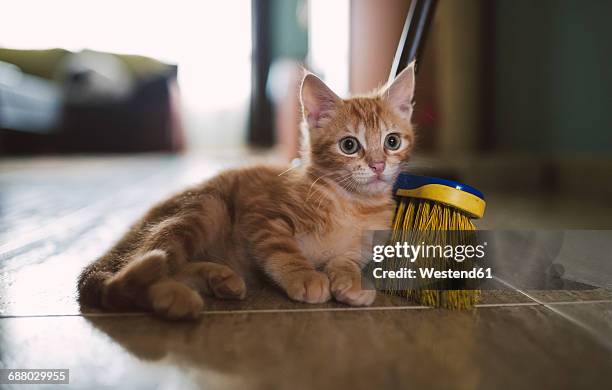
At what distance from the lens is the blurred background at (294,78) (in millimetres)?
2518

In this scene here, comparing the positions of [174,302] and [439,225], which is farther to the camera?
[439,225]

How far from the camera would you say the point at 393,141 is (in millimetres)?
1008

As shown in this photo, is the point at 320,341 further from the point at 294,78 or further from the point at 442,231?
the point at 294,78

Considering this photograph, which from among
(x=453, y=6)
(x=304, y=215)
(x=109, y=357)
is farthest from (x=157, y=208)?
(x=453, y=6)

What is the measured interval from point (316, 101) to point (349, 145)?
0.15 metres

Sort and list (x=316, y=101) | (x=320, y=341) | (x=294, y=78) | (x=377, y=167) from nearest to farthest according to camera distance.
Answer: (x=320, y=341) < (x=377, y=167) < (x=316, y=101) < (x=294, y=78)

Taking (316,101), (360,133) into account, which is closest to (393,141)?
(360,133)

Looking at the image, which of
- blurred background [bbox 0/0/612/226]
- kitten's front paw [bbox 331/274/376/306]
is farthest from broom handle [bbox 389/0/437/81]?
kitten's front paw [bbox 331/274/376/306]

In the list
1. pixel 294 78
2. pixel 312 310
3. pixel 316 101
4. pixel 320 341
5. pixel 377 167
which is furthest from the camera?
pixel 294 78

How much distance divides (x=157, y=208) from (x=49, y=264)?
29 centimetres

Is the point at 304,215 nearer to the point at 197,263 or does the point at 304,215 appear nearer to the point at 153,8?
the point at 197,263

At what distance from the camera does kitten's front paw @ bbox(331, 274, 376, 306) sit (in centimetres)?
82

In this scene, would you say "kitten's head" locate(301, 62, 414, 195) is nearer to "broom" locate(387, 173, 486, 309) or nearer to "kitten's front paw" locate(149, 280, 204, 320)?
"broom" locate(387, 173, 486, 309)

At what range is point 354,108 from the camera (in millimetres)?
1044
